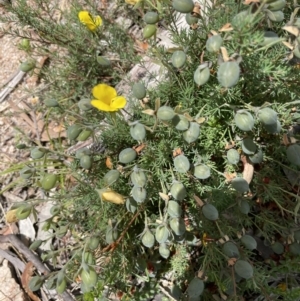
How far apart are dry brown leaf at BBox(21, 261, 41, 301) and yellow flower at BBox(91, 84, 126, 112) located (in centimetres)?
130

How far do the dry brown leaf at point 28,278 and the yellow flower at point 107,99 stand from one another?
4.27 feet

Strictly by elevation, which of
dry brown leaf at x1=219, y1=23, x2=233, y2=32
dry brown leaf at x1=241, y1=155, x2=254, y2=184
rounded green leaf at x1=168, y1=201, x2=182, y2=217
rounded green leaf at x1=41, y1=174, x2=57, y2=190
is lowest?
dry brown leaf at x1=241, y1=155, x2=254, y2=184

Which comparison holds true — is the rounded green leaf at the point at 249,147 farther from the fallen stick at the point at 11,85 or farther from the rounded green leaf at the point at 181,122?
the fallen stick at the point at 11,85

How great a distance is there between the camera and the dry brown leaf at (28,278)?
2.66 m

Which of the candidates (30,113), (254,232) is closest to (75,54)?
(30,113)

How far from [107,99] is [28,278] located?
4.48 feet

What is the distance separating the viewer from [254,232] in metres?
2.60

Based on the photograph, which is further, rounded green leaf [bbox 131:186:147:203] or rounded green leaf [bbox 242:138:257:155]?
rounded green leaf [bbox 242:138:257:155]

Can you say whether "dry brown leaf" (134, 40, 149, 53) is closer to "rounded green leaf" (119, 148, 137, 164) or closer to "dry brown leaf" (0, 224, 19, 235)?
"rounded green leaf" (119, 148, 137, 164)

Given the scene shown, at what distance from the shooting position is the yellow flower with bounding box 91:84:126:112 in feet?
6.02

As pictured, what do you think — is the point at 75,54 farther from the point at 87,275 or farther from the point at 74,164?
the point at 87,275

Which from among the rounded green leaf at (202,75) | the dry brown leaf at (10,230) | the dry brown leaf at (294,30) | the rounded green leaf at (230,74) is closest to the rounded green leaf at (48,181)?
the rounded green leaf at (202,75)

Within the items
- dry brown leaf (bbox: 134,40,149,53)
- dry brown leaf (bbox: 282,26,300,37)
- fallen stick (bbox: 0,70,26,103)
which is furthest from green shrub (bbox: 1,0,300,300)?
fallen stick (bbox: 0,70,26,103)

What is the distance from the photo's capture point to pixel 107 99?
6.58 ft
